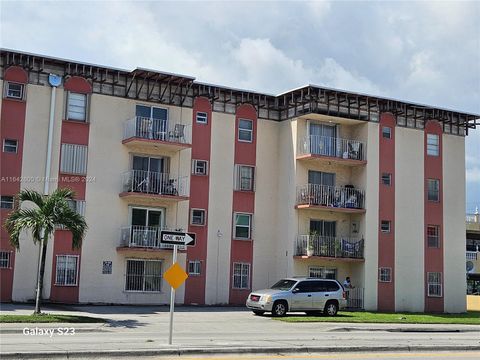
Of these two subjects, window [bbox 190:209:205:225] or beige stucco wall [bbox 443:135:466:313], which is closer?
window [bbox 190:209:205:225]

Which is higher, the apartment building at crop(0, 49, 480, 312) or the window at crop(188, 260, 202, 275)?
the apartment building at crop(0, 49, 480, 312)

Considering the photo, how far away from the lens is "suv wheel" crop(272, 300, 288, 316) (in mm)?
29547

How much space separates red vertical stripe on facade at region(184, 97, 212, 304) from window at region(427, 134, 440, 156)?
13.5 meters

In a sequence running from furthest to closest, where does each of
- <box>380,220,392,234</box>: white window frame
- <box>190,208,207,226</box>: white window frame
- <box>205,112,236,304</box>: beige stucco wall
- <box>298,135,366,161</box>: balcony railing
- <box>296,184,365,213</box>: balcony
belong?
<box>380,220,392,234</box>: white window frame → <box>298,135,366,161</box>: balcony railing → <box>296,184,365,213</box>: balcony → <box>205,112,236,304</box>: beige stucco wall → <box>190,208,207,226</box>: white window frame

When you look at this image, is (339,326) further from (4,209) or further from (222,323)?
(4,209)

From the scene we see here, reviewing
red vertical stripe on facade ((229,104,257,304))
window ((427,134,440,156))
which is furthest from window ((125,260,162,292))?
window ((427,134,440,156))

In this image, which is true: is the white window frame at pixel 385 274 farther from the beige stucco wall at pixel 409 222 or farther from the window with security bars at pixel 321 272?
the window with security bars at pixel 321 272

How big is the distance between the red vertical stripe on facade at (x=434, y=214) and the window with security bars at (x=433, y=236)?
→ 130mm

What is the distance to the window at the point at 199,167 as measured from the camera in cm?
3647

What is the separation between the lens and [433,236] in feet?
135

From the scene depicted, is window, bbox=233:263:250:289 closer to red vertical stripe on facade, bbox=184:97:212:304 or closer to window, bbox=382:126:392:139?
red vertical stripe on facade, bbox=184:97:212:304

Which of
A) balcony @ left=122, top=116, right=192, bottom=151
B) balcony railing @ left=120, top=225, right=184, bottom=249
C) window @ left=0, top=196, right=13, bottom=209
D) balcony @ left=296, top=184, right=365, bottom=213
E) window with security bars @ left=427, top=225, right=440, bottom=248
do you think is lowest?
balcony railing @ left=120, top=225, right=184, bottom=249

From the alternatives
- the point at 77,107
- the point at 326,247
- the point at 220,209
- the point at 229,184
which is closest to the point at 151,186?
the point at 220,209

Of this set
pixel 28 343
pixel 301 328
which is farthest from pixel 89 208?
pixel 28 343
